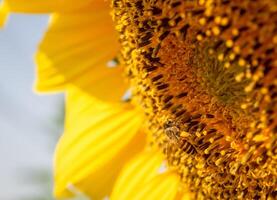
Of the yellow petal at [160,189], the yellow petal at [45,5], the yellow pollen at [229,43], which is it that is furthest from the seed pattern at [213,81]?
the yellow petal at [160,189]

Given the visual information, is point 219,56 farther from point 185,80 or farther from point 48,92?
point 48,92

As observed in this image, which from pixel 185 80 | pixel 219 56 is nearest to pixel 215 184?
pixel 185 80

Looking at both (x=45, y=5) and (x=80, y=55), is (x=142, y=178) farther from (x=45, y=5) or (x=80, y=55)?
(x=45, y=5)

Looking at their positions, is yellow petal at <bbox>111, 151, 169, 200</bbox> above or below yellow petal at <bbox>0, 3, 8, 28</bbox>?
below

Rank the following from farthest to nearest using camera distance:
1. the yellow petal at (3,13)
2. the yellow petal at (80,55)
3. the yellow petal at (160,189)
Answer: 1. the yellow petal at (160,189)
2. the yellow petal at (80,55)
3. the yellow petal at (3,13)

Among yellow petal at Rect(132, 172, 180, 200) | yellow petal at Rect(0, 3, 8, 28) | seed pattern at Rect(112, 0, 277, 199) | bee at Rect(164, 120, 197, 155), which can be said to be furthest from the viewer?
yellow petal at Rect(132, 172, 180, 200)

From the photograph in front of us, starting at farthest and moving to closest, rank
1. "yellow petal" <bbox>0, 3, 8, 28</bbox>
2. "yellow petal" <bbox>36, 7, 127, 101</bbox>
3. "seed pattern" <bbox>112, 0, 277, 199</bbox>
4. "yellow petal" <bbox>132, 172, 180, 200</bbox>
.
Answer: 1. "yellow petal" <bbox>132, 172, 180, 200</bbox>
2. "yellow petal" <bbox>36, 7, 127, 101</bbox>
3. "yellow petal" <bbox>0, 3, 8, 28</bbox>
4. "seed pattern" <bbox>112, 0, 277, 199</bbox>

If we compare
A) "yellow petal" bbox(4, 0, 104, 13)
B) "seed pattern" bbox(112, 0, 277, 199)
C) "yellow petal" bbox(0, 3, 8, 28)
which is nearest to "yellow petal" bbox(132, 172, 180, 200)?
"seed pattern" bbox(112, 0, 277, 199)

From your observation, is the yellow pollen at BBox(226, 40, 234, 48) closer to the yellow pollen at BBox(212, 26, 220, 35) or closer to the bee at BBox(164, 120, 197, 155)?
the yellow pollen at BBox(212, 26, 220, 35)

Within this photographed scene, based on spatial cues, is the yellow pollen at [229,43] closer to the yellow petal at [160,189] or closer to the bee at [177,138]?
the bee at [177,138]
